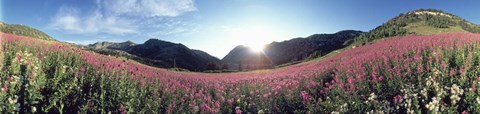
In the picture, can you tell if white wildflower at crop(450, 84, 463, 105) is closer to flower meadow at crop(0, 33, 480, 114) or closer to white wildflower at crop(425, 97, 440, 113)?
flower meadow at crop(0, 33, 480, 114)

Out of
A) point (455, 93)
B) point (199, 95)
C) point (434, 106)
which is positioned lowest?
point (199, 95)

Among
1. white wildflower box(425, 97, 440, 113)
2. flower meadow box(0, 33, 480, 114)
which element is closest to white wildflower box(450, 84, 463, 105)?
flower meadow box(0, 33, 480, 114)

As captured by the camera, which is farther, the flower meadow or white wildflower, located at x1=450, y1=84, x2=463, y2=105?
white wildflower, located at x1=450, y1=84, x2=463, y2=105

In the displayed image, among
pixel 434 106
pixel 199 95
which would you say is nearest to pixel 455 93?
pixel 434 106

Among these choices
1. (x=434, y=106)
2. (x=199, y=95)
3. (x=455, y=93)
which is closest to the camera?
(x=434, y=106)

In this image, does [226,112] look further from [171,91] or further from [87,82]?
[87,82]

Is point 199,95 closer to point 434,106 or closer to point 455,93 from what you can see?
point 434,106

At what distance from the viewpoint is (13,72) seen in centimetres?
679

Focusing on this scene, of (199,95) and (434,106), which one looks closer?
(434,106)

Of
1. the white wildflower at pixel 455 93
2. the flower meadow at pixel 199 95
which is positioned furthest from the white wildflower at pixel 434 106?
the white wildflower at pixel 455 93

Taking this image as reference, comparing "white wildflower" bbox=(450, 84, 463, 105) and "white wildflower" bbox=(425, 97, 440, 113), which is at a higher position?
"white wildflower" bbox=(450, 84, 463, 105)

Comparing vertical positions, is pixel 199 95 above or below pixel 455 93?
below

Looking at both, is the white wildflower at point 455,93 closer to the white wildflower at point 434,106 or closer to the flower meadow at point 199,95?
the flower meadow at point 199,95

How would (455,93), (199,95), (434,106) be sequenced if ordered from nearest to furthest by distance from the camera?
(434,106) → (455,93) → (199,95)
